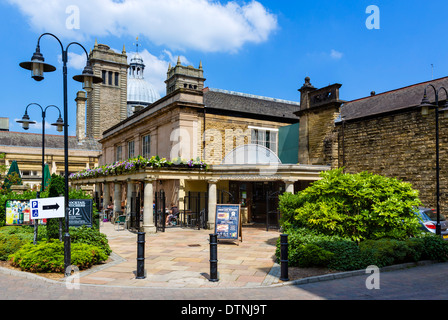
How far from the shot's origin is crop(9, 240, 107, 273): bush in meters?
9.55

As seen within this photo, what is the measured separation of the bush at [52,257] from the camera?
9.55 m

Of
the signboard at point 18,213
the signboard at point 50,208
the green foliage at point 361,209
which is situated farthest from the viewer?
the signboard at point 18,213

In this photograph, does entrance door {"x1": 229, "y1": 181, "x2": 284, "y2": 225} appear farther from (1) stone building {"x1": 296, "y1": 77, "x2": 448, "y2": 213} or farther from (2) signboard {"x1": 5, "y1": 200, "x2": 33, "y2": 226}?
(2) signboard {"x1": 5, "y1": 200, "x2": 33, "y2": 226}

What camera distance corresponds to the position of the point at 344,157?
2030 cm

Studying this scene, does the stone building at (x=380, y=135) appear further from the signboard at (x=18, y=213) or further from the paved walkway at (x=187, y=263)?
the signboard at (x=18, y=213)

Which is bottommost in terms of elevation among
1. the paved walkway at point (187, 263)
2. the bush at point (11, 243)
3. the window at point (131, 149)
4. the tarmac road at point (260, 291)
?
the paved walkway at point (187, 263)

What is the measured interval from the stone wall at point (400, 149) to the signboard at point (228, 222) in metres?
8.42

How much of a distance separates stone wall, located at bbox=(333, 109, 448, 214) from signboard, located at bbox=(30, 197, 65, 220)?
14.7m

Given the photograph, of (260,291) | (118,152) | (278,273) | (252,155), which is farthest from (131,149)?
(260,291)

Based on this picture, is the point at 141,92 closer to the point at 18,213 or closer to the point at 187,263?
the point at 18,213

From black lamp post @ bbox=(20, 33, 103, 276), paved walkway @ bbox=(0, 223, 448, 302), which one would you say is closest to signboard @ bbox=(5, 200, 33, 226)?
paved walkway @ bbox=(0, 223, 448, 302)

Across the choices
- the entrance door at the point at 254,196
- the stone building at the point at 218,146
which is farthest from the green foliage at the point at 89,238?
the entrance door at the point at 254,196
